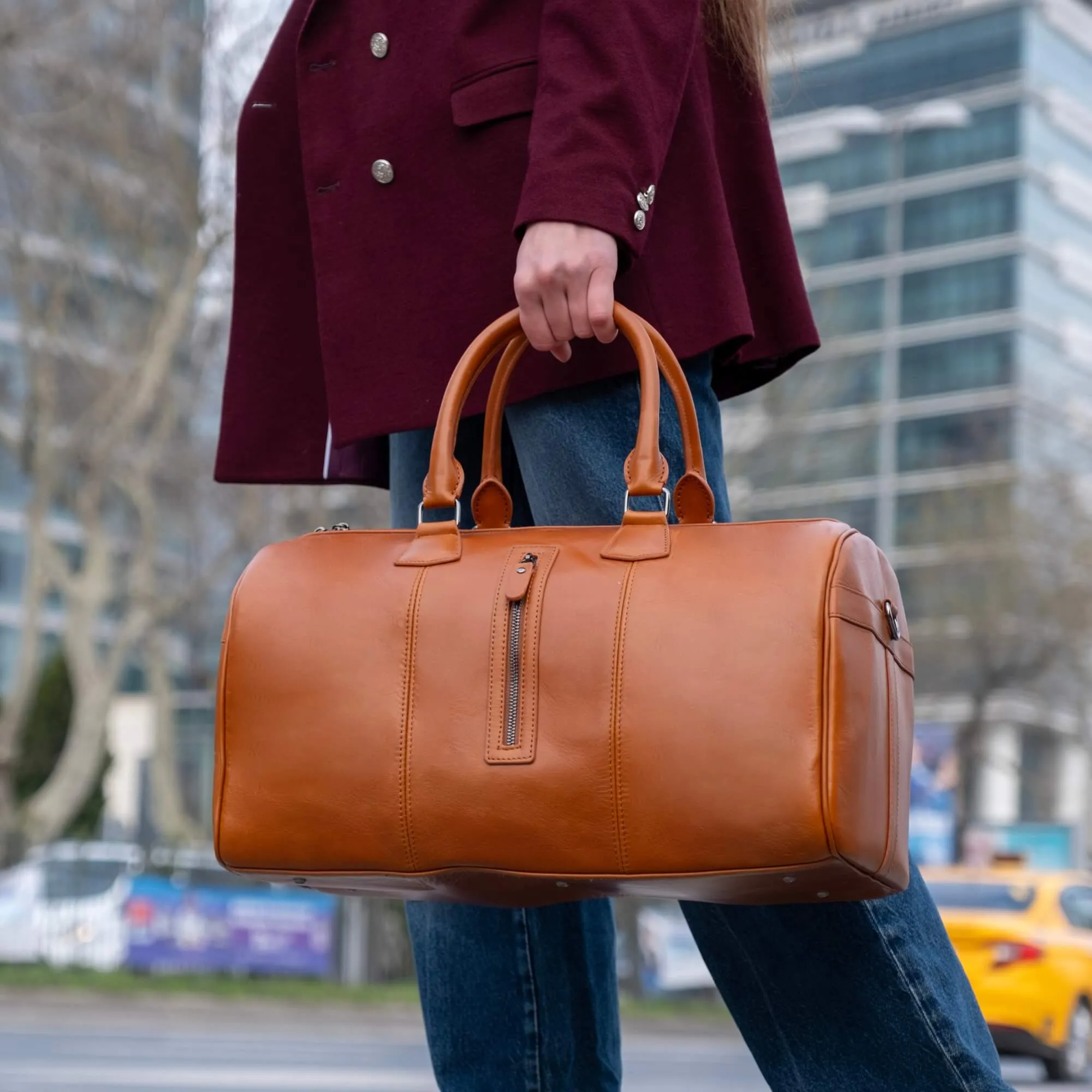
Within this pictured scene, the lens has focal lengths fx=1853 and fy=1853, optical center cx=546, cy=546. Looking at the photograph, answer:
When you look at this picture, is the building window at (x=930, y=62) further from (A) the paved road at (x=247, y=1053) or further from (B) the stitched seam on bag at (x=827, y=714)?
(B) the stitched seam on bag at (x=827, y=714)

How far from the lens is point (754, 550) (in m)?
1.71

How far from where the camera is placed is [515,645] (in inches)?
68.1

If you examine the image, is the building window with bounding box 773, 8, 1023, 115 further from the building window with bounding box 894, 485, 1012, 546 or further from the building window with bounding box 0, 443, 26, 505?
the building window with bounding box 894, 485, 1012, 546

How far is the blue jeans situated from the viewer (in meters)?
1.82

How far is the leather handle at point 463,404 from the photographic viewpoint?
1783mm

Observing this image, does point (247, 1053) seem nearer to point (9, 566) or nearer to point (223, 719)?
→ point (223, 719)

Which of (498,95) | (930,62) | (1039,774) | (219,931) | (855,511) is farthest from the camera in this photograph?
(930,62)

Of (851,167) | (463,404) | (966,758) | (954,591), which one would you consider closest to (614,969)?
(463,404)

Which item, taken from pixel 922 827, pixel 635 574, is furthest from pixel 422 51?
pixel 922 827

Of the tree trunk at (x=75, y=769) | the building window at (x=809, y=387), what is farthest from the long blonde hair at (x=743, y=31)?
the tree trunk at (x=75, y=769)

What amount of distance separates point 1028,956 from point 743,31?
32.0 feet

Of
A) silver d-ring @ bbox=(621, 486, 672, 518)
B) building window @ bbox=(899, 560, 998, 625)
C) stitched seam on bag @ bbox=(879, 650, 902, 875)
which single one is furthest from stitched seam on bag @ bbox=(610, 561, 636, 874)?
building window @ bbox=(899, 560, 998, 625)

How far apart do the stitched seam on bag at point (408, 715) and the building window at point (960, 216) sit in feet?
202

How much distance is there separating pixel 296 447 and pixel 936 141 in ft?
209
